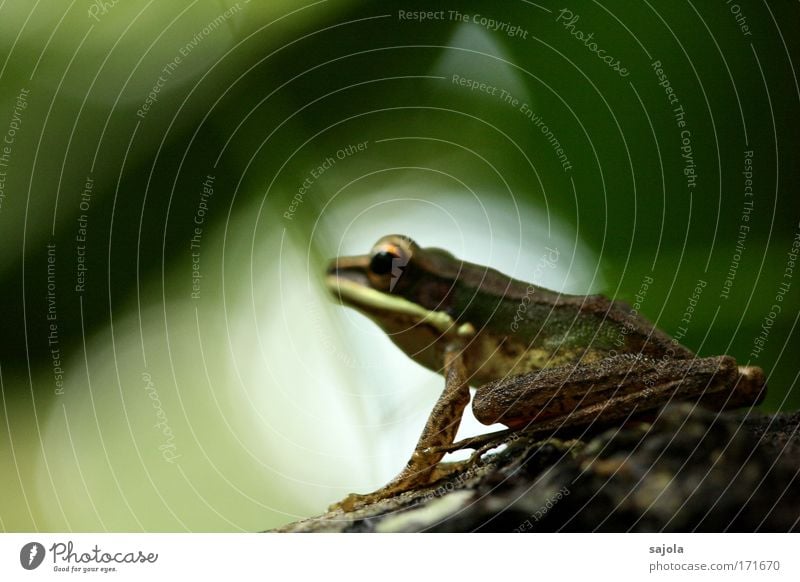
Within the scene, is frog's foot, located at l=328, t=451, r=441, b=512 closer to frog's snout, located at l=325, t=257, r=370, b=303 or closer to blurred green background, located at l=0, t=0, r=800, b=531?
blurred green background, located at l=0, t=0, r=800, b=531

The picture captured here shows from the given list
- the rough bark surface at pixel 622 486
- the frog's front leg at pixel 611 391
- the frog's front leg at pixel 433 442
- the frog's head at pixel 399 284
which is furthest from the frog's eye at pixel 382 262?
the rough bark surface at pixel 622 486

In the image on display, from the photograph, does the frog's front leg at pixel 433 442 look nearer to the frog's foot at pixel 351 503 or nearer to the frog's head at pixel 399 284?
the frog's foot at pixel 351 503

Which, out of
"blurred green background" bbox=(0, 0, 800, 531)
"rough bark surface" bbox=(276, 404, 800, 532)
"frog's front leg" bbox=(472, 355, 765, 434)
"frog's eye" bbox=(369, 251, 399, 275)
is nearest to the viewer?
"rough bark surface" bbox=(276, 404, 800, 532)

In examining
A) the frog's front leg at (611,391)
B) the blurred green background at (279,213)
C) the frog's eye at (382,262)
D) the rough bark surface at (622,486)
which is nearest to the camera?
the rough bark surface at (622,486)

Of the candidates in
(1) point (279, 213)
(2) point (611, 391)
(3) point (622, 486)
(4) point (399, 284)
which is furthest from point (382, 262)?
(3) point (622, 486)

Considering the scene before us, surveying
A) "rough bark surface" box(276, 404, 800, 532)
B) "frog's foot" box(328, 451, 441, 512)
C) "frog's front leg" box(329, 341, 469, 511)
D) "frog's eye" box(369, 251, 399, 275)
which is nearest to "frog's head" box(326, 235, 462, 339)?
"frog's eye" box(369, 251, 399, 275)

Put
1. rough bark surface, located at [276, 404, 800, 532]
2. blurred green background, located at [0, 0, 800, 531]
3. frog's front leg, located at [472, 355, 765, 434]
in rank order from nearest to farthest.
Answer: rough bark surface, located at [276, 404, 800, 532], frog's front leg, located at [472, 355, 765, 434], blurred green background, located at [0, 0, 800, 531]

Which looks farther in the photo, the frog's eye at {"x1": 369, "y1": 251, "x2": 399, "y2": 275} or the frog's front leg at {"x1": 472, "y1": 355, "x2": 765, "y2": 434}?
the frog's eye at {"x1": 369, "y1": 251, "x2": 399, "y2": 275}

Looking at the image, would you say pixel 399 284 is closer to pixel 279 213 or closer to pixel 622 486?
pixel 279 213
